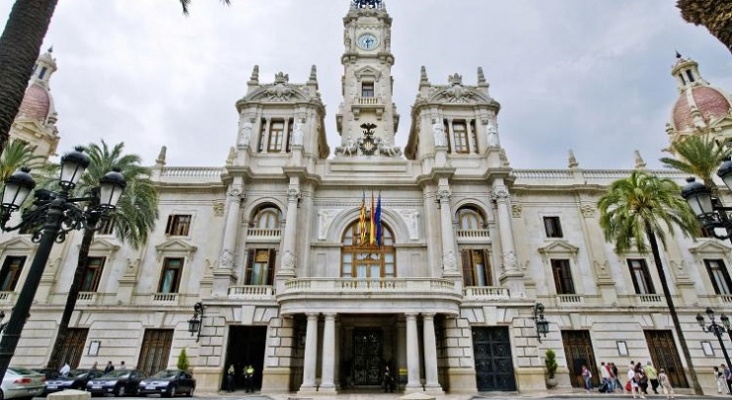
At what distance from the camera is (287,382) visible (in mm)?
21469

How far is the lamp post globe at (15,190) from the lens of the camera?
8273 mm

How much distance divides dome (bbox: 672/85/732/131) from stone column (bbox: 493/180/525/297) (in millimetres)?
26579

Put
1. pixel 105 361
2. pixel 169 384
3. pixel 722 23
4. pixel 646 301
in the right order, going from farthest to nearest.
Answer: pixel 646 301
pixel 105 361
pixel 169 384
pixel 722 23

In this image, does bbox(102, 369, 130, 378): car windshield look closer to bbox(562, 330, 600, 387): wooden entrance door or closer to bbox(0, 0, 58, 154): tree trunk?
bbox(0, 0, 58, 154): tree trunk

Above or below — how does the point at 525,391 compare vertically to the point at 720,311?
below

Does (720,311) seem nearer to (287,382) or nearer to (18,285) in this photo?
(287,382)

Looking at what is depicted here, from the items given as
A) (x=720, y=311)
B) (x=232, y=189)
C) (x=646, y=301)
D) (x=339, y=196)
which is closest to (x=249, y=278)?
(x=232, y=189)

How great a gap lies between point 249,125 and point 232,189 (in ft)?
18.5

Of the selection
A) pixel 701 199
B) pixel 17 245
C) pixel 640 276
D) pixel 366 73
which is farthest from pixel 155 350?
pixel 640 276

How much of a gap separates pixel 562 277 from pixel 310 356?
18173 millimetres

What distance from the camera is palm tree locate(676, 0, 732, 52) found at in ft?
23.2

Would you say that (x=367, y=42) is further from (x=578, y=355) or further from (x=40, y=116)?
(x=40, y=116)

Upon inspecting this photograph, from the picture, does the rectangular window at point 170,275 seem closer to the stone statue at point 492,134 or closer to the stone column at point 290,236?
the stone column at point 290,236

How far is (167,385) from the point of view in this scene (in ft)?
62.8
